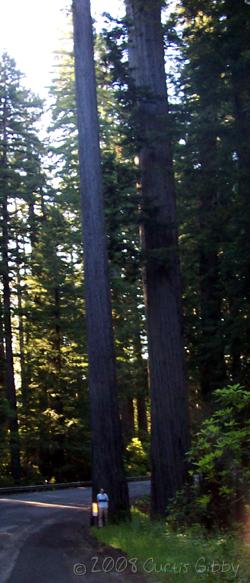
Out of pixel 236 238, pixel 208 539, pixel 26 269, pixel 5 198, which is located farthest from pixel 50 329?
pixel 208 539

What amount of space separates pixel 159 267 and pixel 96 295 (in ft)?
5.30

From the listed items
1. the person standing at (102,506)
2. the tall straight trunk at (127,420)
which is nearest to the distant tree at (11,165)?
the tall straight trunk at (127,420)

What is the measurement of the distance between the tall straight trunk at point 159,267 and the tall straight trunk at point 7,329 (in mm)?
16338

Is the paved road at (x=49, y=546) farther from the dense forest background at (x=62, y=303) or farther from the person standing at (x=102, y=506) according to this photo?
the dense forest background at (x=62, y=303)

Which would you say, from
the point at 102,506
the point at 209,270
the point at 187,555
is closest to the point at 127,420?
the point at 209,270

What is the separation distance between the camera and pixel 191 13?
688 inches

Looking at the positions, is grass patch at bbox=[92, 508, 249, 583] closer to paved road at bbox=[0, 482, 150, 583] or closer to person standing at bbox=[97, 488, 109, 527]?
paved road at bbox=[0, 482, 150, 583]

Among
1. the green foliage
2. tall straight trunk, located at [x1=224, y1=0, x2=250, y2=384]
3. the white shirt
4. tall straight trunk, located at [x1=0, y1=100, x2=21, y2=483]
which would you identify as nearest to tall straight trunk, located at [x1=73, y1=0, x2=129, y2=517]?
the white shirt

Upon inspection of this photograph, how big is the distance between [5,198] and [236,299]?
792 inches

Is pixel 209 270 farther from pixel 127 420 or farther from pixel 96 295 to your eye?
pixel 127 420

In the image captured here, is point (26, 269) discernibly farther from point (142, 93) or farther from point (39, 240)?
point (142, 93)

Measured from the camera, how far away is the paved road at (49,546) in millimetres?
9430

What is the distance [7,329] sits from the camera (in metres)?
33.5

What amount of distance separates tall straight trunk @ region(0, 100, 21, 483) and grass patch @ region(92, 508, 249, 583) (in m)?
20.5
